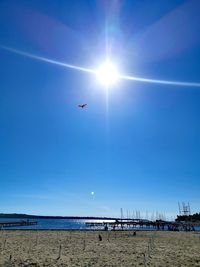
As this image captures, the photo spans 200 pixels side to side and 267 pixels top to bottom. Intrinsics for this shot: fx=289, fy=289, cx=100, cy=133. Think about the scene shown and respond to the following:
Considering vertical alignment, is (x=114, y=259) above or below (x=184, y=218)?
below

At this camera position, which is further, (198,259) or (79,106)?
(79,106)

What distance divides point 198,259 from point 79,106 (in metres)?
18.7

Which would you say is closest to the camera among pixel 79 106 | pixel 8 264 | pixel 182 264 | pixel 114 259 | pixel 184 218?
pixel 8 264

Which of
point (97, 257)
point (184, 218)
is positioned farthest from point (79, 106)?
point (184, 218)

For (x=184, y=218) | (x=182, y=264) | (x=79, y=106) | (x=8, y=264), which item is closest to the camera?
(x=8, y=264)

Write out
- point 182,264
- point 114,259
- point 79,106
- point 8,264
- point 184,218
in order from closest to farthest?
point 8,264 → point 182,264 → point 114,259 → point 79,106 → point 184,218

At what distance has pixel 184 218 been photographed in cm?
16162

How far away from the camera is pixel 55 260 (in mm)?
19438

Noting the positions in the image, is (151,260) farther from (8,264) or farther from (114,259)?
(8,264)

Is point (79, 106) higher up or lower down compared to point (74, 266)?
higher up

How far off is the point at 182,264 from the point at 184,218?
15362 centimetres

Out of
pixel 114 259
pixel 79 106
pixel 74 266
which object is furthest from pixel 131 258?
pixel 79 106

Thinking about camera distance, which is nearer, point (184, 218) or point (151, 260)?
point (151, 260)

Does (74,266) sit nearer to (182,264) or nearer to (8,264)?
(8,264)
